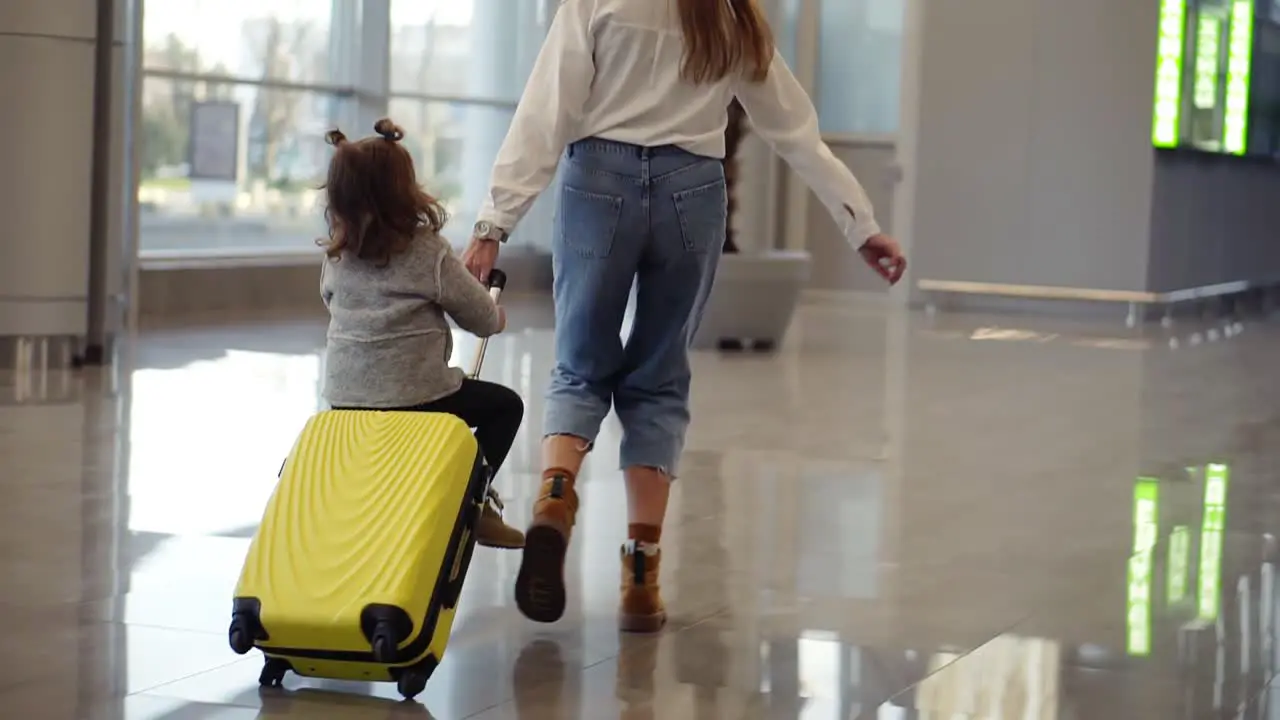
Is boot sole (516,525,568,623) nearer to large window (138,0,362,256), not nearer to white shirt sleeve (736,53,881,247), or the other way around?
white shirt sleeve (736,53,881,247)

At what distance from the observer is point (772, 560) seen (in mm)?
4523

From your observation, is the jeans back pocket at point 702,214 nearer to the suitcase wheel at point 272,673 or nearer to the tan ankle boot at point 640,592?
the tan ankle boot at point 640,592

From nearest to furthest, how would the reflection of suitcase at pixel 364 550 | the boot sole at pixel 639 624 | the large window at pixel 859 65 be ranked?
the reflection of suitcase at pixel 364 550 < the boot sole at pixel 639 624 < the large window at pixel 859 65

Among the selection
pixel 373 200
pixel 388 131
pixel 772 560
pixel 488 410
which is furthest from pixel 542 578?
pixel 772 560

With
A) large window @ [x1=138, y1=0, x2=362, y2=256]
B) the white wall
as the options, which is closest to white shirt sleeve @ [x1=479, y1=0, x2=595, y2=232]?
large window @ [x1=138, y1=0, x2=362, y2=256]

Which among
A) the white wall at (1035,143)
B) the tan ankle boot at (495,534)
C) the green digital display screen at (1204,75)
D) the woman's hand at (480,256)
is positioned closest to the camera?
the woman's hand at (480,256)

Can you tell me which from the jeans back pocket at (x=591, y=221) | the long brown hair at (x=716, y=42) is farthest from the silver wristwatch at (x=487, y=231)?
the long brown hair at (x=716, y=42)

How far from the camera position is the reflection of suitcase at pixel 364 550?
9.91 ft

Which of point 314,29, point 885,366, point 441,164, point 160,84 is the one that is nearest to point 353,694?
point 885,366

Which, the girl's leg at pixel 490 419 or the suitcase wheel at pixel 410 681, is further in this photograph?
the girl's leg at pixel 490 419

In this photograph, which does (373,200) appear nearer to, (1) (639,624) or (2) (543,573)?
(2) (543,573)

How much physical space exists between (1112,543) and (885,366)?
493 cm

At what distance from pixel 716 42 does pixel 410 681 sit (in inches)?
53.1

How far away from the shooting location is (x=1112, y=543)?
493 centimetres
